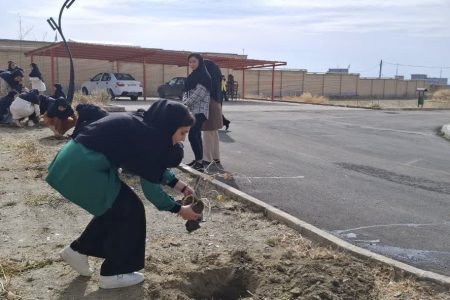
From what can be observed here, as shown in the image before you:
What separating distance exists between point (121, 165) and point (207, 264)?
1346mm

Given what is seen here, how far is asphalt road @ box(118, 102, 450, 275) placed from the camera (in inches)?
209

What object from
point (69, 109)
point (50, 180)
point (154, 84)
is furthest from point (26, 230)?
point (154, 84)

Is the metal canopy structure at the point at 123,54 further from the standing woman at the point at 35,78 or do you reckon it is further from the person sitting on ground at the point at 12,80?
the person sitting on ground at the point at 12,80

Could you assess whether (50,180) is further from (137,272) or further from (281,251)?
(281,251)

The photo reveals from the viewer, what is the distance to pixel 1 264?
420 centimetres

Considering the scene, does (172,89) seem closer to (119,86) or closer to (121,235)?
(119,86)

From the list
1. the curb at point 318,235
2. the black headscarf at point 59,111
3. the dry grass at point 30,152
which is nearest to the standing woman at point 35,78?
the dry grass at point 30,152

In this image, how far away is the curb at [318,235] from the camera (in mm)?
4082

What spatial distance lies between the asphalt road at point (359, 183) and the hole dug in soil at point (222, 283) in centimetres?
145

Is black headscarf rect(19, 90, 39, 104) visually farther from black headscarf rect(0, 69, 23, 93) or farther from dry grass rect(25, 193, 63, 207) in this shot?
dry grass rect(25, 193, 63, 207)

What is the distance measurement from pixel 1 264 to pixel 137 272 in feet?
3.98

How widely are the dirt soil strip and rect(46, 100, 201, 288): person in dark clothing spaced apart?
49 centimetres

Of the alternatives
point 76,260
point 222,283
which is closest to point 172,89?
point 222,283

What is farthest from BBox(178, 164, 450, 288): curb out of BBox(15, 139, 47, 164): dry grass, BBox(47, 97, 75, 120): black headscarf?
BBox(47, 97, 75, 120): black headscarf
